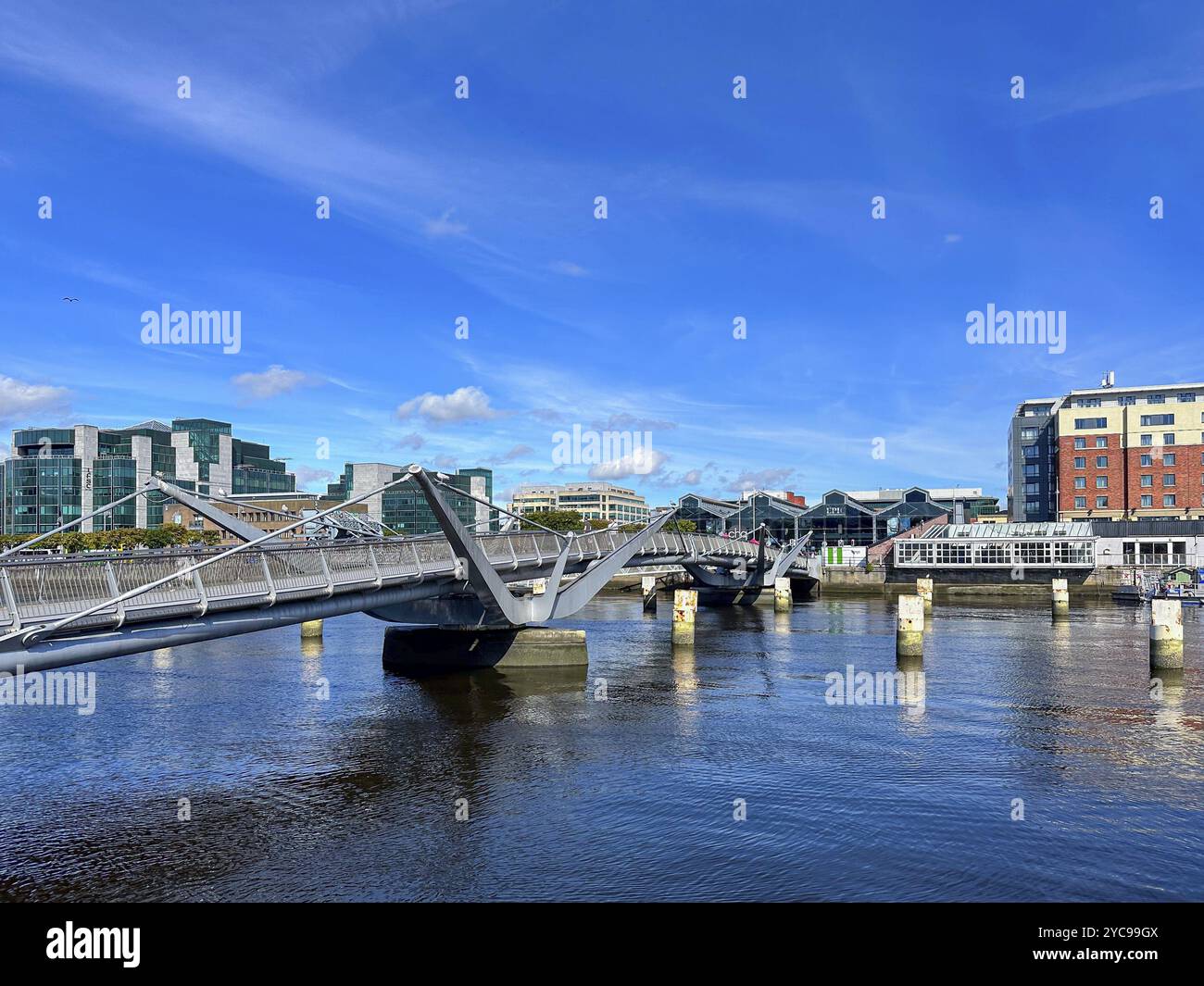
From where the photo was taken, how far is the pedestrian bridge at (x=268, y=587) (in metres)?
19.0

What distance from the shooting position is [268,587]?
24672 mm

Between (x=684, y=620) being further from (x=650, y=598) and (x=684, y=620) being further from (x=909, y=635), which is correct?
(x=650, y=598)

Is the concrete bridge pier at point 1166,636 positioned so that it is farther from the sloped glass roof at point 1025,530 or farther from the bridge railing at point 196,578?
the sloped glass roof at point 1025,530

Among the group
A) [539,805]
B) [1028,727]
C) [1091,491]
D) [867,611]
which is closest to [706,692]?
[1028,727]

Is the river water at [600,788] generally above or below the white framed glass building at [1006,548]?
below

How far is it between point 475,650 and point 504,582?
330 cm

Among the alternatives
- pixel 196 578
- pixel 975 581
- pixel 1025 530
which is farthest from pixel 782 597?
pixel 196 578

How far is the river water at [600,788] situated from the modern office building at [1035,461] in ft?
321

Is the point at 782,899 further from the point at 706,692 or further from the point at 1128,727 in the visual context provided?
the point at 706,692

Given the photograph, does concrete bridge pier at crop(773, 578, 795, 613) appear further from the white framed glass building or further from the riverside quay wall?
the white framed glass building

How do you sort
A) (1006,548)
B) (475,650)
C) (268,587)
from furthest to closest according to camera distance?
(1006,548)
(475,650)
(268,587)

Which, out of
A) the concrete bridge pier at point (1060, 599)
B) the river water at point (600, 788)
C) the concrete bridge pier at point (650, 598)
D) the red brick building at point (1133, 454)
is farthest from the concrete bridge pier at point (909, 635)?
the red brick building at point (1133, 454)

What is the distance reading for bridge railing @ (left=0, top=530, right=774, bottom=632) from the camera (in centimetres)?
1902

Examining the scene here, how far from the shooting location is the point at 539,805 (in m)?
22.3
